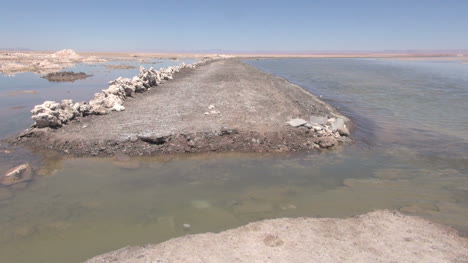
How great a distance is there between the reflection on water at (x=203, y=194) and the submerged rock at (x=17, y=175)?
0.23 metres

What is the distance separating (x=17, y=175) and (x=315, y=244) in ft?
23.3

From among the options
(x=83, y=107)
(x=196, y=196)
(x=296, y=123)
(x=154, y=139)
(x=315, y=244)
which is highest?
(x=83, y=107)

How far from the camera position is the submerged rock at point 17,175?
6.94m

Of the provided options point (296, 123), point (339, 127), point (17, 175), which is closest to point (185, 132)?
point (296, 123)

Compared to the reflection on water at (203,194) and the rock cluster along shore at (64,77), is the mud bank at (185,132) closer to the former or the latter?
the reflection on water at (203,194)

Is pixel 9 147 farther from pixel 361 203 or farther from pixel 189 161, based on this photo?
pixel 361 203

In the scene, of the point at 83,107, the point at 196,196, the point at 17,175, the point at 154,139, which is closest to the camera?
the point at 196,196

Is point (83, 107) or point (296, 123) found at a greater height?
point (83, 107)

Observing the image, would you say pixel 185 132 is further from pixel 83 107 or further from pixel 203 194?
pixel 83 107

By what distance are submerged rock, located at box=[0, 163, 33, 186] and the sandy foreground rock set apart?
13.2 feet

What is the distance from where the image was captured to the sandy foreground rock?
440cm

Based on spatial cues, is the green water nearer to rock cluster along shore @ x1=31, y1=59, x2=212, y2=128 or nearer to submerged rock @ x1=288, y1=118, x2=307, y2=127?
submerged rock @ x1=288, y1=118, x2=307, y2=127

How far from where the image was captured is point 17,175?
23.5 feet

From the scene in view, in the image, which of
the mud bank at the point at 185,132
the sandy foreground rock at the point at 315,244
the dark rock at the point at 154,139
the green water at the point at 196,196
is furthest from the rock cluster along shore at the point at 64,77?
the sandy foreground rock at the point at 315,244
